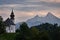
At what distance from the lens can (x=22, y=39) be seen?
212 ft

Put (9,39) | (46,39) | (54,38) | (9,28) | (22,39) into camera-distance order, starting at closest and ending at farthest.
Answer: (46,39) < (22,39) < (54,38) < (9,39) < (9,28)

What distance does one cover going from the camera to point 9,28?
513 feet

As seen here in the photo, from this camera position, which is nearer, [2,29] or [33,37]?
[33,37]

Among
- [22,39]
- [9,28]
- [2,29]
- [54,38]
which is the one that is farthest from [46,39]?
[9,28]

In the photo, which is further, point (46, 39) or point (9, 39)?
point (9, 39)

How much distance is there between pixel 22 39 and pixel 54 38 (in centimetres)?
944

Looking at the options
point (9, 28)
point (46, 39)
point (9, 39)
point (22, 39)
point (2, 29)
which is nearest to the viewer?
point (46, 39)

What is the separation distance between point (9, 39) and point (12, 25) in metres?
75.5

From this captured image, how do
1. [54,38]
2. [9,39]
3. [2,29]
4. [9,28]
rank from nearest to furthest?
[54,38] → [9,39] → [2,29] → [9,28]

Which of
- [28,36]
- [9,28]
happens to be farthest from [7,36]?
[9,28]

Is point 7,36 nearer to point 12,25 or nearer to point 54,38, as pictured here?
point 54,38

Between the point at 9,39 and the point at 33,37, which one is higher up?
the point at 33,37

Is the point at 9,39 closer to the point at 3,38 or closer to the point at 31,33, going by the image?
the point at 3,38


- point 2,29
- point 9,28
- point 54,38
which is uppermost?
point 54,38
